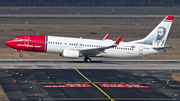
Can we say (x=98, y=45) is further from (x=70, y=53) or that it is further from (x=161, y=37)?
(x=161, y=37)

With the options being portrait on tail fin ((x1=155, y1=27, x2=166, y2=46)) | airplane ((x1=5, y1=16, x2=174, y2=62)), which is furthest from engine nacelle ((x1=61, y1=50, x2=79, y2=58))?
portrait on tail fin ((x1=155, y1=27, x2=166, y2=46))

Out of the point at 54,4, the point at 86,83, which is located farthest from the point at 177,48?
the point at 54,4

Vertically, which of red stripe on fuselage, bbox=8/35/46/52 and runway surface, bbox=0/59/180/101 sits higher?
red stripe on fuselage, bbox=8/35/46/52

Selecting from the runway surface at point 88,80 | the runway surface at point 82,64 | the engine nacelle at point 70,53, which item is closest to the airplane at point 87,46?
the engine nacelle at point 70,53

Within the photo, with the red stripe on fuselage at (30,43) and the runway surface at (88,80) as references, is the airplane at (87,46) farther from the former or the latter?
the runway surface at (88,80)

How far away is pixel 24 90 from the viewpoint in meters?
36.2

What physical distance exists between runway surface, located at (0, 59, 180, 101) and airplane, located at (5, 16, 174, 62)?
185cm

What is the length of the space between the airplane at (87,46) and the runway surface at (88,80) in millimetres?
1847

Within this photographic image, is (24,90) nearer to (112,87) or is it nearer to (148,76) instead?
(112,87)

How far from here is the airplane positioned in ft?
181

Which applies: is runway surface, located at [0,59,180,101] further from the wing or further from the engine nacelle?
the wing

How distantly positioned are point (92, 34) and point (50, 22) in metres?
24.5

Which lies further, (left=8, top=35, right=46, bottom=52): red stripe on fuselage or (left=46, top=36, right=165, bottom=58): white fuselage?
(left=46, top=36, right=165, bottom=58): white fuselage

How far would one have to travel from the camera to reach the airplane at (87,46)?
55312mm
